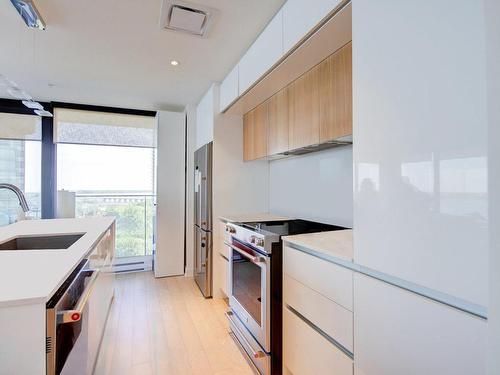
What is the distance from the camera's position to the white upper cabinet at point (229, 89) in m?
2.65

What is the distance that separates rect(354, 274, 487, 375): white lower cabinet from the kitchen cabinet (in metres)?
1.80

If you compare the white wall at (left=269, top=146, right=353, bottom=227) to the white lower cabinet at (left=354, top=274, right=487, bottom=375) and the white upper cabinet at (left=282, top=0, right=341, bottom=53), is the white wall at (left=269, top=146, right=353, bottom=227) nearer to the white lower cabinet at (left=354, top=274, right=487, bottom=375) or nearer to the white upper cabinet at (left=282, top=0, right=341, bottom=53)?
the white upper cabinet at (left=282, top=0, right=341, bottom=53)

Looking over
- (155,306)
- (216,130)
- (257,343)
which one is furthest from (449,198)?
(155,306)

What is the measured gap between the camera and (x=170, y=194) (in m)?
3.92

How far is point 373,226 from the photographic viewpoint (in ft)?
3.51

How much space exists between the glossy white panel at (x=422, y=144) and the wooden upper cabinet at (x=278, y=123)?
3.65 ft

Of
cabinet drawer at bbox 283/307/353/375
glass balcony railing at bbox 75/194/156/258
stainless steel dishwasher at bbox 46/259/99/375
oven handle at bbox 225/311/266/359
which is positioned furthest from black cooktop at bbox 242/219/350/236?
glass balcony railing at bbox 75/194/156/258

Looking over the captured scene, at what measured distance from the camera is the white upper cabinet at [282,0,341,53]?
1391 mm

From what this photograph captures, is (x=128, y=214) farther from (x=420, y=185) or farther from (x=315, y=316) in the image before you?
(x=420, y=185)

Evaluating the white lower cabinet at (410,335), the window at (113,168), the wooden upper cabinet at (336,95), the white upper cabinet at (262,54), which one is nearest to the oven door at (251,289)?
the white lower cabinet at (410,335)

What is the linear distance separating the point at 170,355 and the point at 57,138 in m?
3.37

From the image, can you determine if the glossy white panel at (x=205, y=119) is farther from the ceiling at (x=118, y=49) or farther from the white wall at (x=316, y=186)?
the white wall at (x=316, y=186)

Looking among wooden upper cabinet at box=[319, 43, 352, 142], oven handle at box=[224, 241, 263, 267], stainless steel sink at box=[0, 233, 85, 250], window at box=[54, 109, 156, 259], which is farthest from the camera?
window at box=[54, 109, 156, 259]

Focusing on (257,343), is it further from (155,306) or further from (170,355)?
(155,306)
